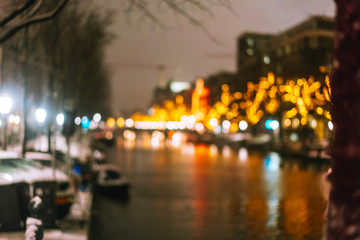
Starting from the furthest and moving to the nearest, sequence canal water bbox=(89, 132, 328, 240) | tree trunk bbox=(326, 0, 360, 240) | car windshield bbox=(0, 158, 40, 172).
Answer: canal water bbox=(89, 132, 328, 240) < car windshield bbox=(0, 158, 40, 172) < tree trunk bbox=(326, 0, 360, 240)

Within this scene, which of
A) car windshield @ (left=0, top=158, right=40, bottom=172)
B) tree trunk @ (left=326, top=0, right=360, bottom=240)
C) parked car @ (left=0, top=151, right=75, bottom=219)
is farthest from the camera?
car windshield @ (left=0, top=158, right=40, bottom=172)

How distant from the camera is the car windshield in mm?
12459

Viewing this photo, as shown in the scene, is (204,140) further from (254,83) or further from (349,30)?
(349,30)

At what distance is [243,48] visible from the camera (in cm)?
12288

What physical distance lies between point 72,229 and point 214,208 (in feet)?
19.7

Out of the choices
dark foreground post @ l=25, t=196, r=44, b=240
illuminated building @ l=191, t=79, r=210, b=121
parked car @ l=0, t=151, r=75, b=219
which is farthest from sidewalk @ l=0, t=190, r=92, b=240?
illuminated building @ l=191, t=79, r=210, b=121

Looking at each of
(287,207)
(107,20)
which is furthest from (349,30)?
(107,20)

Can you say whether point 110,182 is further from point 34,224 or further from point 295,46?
point 295,46

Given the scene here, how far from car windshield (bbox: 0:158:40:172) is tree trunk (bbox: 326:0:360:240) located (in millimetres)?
8819

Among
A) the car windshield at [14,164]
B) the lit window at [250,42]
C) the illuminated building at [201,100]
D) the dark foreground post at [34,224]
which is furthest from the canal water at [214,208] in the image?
the illuminated building at [201,100]

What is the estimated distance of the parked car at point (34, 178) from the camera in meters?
11.5

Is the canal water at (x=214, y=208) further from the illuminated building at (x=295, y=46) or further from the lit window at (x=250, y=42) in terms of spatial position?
the lit window at (x=250, y=42)

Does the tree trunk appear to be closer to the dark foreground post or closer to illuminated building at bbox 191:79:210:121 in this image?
the dark foreground post

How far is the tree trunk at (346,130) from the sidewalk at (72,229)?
6677mm
